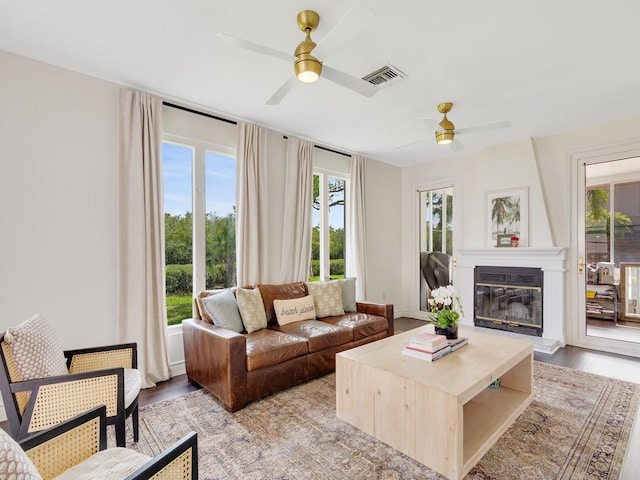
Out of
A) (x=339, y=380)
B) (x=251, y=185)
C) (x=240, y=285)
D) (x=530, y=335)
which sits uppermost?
(x=251, y=185)

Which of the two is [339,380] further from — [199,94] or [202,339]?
[199,94]

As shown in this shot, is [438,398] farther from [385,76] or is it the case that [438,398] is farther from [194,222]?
[194,222]

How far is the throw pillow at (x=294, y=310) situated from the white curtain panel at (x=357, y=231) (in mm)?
1412

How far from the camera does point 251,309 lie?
3.25m

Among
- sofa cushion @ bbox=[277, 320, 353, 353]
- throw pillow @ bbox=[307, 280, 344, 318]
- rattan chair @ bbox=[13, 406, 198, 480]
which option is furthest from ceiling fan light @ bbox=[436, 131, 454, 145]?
rattan chair @ bbox=[13, 406, 198, 480]

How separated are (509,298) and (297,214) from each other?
3.22 metres

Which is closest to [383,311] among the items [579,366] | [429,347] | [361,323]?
[361,323]

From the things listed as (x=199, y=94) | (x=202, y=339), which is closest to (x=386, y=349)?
(x=202, y=339)

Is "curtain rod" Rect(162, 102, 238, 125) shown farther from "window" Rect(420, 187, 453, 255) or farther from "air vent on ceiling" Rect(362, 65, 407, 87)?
"window" Rect(420, 187, 453, 255)

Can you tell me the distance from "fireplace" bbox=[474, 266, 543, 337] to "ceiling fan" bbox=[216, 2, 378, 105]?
11.7 ft

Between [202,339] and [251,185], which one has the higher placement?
[251,185]

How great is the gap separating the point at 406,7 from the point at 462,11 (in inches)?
14.1

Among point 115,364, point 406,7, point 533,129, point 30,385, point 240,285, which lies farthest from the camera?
point 533,129

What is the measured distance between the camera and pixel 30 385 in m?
1.58
